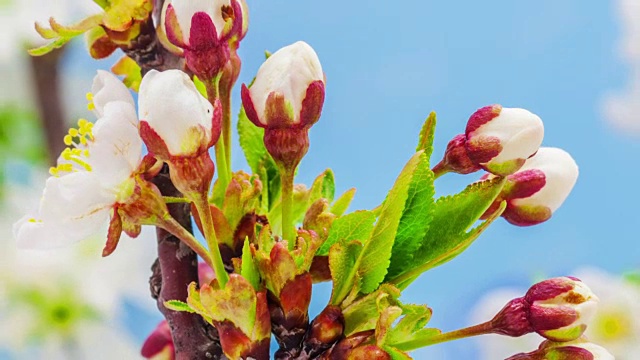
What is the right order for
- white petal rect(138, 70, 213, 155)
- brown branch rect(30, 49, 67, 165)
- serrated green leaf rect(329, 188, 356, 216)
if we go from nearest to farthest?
white petal rect(138, 70, 213, 155) → serrated green leaf rect(329, 188, 356, 216) → brown branch rect(30, 49, 67, 165)

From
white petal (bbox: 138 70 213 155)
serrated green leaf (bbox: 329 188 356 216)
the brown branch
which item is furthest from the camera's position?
the brown branch

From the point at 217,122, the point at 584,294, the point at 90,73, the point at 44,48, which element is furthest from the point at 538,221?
the point at 90,73

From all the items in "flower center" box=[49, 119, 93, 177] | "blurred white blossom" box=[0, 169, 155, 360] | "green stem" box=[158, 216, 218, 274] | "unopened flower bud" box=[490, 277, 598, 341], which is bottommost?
"blurred white blossom" box=[0, 169, 155, 360]

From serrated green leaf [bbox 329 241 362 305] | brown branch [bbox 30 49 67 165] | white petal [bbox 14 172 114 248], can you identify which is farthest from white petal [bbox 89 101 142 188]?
brown branch [bbox 30 49 67 165]

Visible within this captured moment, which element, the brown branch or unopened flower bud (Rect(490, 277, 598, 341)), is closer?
unopened flower bud (Rect(490, 277, 598, 341))

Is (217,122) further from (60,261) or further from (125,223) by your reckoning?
(60,261)

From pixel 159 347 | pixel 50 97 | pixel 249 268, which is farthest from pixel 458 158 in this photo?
pixel 50 97

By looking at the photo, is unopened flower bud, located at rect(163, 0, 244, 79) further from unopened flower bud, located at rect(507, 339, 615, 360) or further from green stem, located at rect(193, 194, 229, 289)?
unopened flower bud, located at rect(507, 339, 615, 360)

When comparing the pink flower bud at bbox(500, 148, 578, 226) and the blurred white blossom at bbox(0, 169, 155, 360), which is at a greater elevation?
the pink flower bud at bbox(500, 148, 578, 226)
